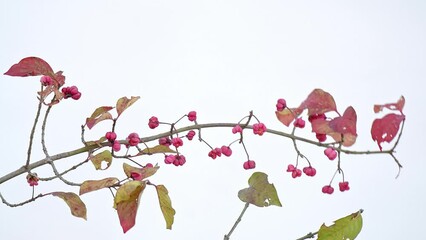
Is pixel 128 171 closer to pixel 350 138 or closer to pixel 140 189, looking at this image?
pixel 140 189

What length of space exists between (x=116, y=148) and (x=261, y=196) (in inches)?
5.4

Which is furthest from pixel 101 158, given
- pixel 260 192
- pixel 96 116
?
pixel 260 192

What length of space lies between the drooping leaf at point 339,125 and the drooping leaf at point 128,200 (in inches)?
4.9

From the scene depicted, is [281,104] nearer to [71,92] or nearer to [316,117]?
[316,117]

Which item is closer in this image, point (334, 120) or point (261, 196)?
point (334, 120)

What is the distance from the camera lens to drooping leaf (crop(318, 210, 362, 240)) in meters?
0.50

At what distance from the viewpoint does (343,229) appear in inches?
19.9

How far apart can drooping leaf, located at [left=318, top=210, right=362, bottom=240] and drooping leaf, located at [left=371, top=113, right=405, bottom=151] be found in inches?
3.5

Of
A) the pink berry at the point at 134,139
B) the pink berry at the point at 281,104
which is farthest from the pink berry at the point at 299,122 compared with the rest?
the pink berry at the point at 134,139

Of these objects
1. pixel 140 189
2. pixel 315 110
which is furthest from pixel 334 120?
pixel 140 189

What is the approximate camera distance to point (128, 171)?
0.48 metres

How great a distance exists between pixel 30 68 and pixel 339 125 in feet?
0.77

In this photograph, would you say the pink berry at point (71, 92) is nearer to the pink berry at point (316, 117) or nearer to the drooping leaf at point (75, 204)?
the drooping leaf at point (75, 204)

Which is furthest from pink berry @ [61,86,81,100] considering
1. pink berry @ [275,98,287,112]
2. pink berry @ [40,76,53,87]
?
pink berry @ [275,98,287,112]
